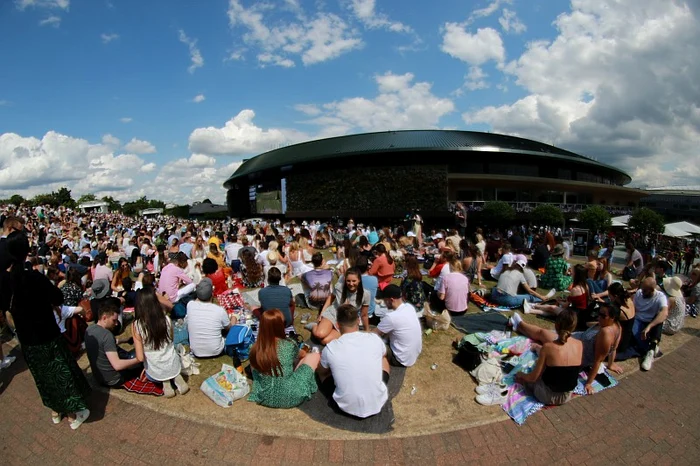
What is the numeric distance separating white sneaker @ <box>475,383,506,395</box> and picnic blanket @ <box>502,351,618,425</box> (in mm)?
95

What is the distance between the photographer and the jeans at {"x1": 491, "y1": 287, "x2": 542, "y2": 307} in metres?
7.90

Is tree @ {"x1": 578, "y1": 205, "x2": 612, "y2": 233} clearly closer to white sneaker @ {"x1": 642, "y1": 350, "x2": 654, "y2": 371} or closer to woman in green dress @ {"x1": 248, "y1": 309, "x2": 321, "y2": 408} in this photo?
white sneaker @ {"x1": 642, "y1": 350, "x2": 654, "y2": 371}

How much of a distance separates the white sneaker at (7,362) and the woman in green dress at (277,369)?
424 centimetres

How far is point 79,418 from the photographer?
13.5 feet

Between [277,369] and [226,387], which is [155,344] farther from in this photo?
[277,369]

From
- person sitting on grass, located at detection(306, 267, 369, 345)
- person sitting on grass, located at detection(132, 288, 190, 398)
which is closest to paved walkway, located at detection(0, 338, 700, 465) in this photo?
person sitting on grass, located at detection(132, 288, 190, 398)

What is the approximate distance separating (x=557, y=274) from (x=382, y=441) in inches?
306

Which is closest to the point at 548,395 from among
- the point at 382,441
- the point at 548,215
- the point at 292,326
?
the point at 382,441

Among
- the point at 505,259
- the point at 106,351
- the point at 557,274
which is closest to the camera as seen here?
the point at 106,351

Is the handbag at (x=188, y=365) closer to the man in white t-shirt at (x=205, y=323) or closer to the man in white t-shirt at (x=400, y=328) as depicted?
the man in white t-shirt at (x=205, y=323)

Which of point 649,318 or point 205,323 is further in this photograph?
point 649,318

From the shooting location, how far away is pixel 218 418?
13.7 ft

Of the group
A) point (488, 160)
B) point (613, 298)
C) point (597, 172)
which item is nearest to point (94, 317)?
point (613, 298)

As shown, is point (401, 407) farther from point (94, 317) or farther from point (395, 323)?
point (94, 317)
